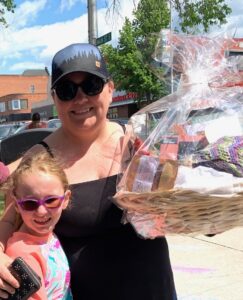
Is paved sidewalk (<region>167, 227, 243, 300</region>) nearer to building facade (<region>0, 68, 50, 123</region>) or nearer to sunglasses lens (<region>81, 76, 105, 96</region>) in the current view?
sunglasses lens (<region>81, 76, 105, 96</region>)

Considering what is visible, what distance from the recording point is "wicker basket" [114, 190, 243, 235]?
1421mm

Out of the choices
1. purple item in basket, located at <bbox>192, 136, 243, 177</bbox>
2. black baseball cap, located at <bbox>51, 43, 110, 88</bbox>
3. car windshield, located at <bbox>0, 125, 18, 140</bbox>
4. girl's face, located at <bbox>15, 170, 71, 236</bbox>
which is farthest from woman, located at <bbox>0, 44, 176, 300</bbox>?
car windshield, located at <bbox>0, 125, 18, 140</bbox>

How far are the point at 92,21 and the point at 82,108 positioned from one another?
16.5ft

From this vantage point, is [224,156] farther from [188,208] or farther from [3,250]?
[3,250]

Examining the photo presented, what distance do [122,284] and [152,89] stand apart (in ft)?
58.7

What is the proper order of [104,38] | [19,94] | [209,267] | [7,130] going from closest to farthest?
[209,267] < [104,38] < [7,130] < [19,94]

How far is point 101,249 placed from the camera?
1.78 m

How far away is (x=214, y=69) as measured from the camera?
200 centimetres

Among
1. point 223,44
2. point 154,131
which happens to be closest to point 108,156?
point 154,131

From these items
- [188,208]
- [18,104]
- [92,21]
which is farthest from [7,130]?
[18,104]

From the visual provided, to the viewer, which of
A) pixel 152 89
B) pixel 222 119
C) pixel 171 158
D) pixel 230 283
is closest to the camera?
pixel 171 158

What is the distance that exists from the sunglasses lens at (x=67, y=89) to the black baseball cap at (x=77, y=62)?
24mm

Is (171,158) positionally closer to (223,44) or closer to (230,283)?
(223,44)

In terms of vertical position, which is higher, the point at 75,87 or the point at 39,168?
the point at 75,87
